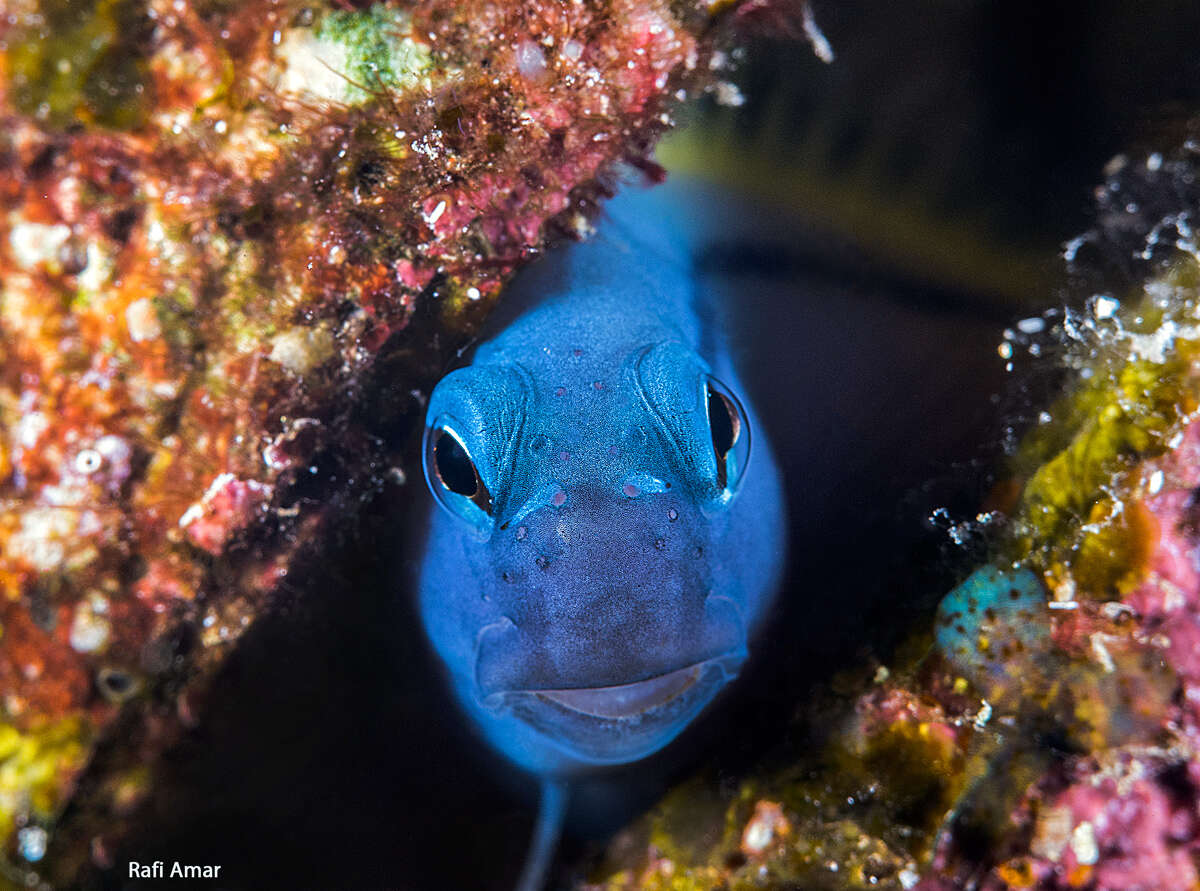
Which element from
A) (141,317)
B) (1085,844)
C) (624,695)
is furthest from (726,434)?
(141,317)

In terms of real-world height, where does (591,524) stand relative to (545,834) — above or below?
above

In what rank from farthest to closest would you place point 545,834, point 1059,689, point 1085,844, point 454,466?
point 545,834 < point 454,466 < point 1059,689 < point 1085,844

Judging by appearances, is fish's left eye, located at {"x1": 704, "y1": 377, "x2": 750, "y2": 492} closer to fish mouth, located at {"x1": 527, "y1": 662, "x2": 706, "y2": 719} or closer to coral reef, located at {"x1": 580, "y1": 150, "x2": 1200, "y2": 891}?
fish mouth, located at {"x1": 527, "y1": 662, "x2": 706, "y2": 719}

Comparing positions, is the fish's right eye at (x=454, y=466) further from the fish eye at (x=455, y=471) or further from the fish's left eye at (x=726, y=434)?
the fish's left eye at (x=726, y=434)

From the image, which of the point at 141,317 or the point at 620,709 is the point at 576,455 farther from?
the point at 141,317

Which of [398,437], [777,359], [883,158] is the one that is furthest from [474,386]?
[883,158]

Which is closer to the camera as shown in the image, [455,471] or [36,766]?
[455,471]

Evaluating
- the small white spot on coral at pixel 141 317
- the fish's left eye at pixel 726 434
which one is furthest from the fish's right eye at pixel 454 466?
the small white spot on coral at pixel 141 317
